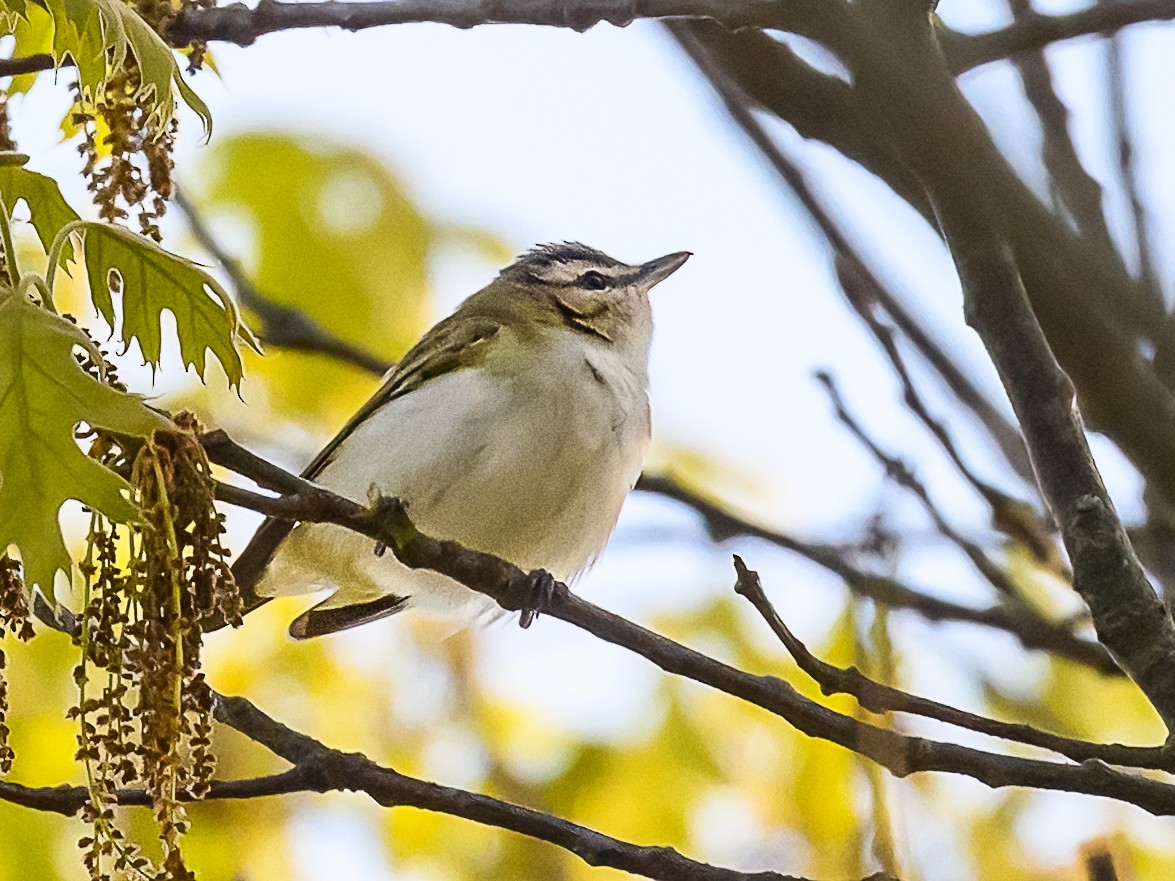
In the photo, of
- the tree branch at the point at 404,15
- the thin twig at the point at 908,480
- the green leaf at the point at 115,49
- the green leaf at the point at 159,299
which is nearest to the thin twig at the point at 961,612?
the thin twig at the point at 908,480

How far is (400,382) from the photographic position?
394 centimetres

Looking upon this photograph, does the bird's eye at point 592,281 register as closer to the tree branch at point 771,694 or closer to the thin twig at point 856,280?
the thin twig at point 856,280

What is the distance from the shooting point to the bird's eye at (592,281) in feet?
15.3

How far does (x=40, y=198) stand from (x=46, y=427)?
46 cm

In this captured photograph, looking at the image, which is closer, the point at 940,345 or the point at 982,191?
the point at 982,191

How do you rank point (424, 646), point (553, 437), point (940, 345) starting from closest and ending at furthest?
point (940, 345) < point (553, 437) < point (424, 646)

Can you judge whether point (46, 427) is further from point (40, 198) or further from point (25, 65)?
point (25, 65)

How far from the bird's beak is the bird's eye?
128 millimetres

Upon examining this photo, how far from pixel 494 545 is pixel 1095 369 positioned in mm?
1986

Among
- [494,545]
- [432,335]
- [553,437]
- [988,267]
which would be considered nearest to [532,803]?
[494,545]

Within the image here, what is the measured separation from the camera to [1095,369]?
1925mm

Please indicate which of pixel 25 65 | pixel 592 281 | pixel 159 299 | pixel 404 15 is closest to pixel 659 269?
pixel 592 281

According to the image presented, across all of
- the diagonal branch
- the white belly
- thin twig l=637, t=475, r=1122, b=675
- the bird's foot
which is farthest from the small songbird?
the diagonal branch

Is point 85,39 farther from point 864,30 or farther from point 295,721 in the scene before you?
point 295,721
